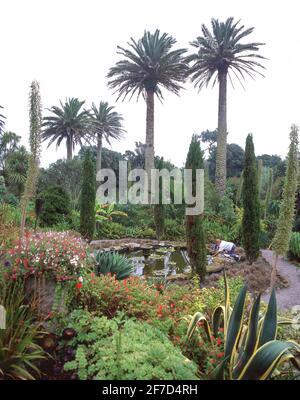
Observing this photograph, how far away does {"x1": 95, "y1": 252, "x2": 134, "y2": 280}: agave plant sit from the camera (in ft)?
21.1

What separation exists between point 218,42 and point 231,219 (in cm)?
1100

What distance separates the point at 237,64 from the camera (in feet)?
68.6

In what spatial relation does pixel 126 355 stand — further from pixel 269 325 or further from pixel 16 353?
pixel 269 325

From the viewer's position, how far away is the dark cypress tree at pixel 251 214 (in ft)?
34.7

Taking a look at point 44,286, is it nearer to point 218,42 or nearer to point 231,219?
point 231,219

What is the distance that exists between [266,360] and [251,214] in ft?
27.9

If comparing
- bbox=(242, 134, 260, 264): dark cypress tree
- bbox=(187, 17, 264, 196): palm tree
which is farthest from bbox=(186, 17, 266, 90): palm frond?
bbox=(242, 134, 260, 264): dark cypress tree

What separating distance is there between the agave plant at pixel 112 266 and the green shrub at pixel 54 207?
9297 millimetres

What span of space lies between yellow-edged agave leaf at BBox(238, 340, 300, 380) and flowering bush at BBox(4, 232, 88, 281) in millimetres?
2212

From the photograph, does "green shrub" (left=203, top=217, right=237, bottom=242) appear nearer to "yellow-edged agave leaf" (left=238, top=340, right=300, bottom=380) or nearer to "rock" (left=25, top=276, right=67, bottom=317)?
"rock" (left=25, top=276, right=67, bottom=317)

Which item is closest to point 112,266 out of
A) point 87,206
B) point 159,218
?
point 87,206

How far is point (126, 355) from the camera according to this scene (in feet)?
8.90
